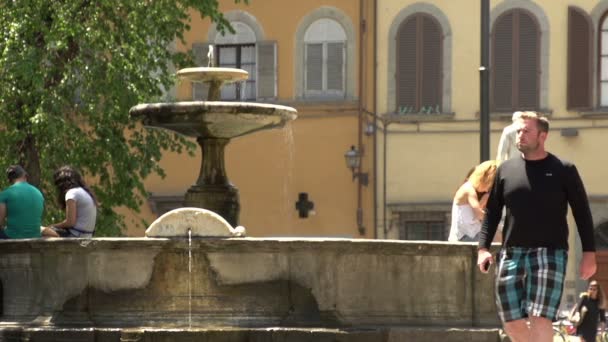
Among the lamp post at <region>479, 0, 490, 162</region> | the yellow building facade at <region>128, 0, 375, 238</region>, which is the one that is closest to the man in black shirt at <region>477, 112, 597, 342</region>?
the lamp post at <region>479, 0, 490, 162</region>

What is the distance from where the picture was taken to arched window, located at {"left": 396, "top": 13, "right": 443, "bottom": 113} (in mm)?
38812

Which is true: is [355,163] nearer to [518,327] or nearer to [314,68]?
[314,68]

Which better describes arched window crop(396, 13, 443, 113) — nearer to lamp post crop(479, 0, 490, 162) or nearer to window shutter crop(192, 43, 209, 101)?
window shutter crop(192, 43, 209, 101)

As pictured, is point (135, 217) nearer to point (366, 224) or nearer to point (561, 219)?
point (366, 224)

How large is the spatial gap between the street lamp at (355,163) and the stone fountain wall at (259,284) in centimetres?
2371

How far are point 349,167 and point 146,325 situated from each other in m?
24.4

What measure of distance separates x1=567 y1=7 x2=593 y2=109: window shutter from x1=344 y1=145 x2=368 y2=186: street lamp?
407 centimetres

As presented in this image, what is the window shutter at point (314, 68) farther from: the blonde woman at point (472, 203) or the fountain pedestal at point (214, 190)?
the blonde woman at point (472, 203)

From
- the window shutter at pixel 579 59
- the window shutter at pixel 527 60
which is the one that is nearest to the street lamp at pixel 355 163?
the window shutter at pixel 527 60

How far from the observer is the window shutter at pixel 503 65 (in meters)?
38.5

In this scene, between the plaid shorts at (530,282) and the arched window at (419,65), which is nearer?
the plaid shorts at (530,282)

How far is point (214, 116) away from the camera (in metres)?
17.8

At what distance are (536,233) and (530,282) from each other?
273 mm

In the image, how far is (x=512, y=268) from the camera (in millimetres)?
11445
